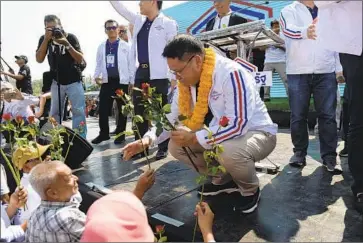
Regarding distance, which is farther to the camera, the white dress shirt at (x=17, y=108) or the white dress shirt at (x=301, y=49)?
the white dress shirt at (x=17, y=108)

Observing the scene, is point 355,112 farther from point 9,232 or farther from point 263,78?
point 9,232

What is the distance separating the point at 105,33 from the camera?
16.3 ft

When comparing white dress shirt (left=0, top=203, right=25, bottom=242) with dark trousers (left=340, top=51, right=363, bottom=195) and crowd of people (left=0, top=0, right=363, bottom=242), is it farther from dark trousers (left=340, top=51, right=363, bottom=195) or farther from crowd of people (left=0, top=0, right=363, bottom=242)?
dark trousers (left=340, top=51, right=363, bottom=195)

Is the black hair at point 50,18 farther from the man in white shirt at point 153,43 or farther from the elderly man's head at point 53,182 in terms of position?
the elderly man's head at point 53,182

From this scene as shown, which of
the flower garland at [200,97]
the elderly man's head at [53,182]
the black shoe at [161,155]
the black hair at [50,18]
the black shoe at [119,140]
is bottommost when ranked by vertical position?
the black shoe at [119,140]

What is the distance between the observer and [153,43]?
366 centimetres

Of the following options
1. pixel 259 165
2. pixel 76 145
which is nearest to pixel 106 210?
pixel 259 165

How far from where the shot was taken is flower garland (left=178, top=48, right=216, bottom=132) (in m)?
2.25

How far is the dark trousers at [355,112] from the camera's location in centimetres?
190

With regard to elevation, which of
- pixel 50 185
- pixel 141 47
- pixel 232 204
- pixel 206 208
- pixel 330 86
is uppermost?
pixel 141 47

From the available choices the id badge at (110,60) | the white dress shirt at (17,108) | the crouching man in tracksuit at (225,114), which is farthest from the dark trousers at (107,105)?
the crouching man in tracksuit at (225,114)

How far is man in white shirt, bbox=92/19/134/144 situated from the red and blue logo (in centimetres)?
328

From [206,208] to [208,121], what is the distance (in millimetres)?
923

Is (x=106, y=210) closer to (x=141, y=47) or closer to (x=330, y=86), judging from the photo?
(x=330, y=86)
